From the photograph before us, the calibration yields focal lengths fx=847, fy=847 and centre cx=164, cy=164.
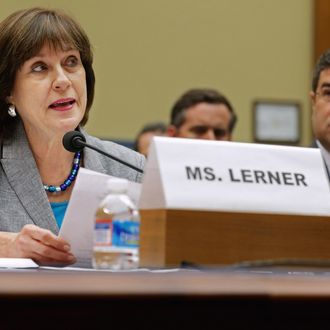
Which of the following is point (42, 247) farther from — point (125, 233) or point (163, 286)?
point (163, 286)

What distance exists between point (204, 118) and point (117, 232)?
3.61 m

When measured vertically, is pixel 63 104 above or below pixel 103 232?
above

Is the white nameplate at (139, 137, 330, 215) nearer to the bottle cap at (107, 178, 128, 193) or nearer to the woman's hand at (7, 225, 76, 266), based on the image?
the bottle cap at (107, 178, 128, 193)

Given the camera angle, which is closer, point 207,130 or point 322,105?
point 322,105

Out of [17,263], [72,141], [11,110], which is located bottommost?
[17,263]

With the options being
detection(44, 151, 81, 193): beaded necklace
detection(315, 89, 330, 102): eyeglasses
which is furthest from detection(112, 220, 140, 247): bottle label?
detection(315, 89, 330, 102): eyeglasses

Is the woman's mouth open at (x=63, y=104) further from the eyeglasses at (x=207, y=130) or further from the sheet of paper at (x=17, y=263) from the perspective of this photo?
the eyeglasses at (x=207, y=130)

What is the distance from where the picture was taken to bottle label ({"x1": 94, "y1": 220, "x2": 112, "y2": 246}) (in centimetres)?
179

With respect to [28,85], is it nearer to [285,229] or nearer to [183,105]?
[285,229]

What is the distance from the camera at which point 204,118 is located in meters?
5.36

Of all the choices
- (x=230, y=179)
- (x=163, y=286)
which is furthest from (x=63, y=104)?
(x=163, y=286)
